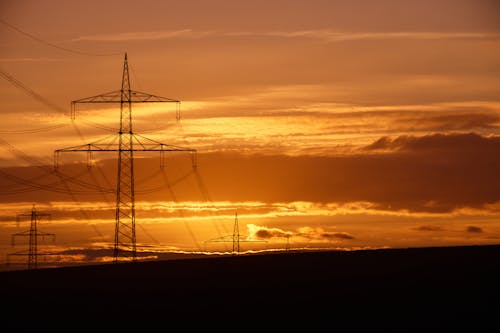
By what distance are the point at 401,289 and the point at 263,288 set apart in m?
7.98

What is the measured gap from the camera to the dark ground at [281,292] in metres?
49.6

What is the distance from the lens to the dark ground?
4956 cm

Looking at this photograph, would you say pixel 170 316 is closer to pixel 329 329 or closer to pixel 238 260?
pixel 329 329

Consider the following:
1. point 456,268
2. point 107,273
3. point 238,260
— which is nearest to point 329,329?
point 456,268

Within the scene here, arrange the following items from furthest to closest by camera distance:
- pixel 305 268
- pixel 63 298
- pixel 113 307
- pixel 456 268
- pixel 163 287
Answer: pixel 305 268, pixel 456 268, pixel 163 287, pixel 63 298, pixel 113 307

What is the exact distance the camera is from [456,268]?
6994cm

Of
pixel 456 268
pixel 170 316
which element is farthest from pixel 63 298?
pixel 456 268

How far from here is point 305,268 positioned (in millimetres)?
75500

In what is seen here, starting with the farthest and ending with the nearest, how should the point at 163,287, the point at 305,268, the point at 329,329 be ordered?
the point at 305,268 < the point at 163,287 < the point at 329,329

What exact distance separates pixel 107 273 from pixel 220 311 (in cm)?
2398

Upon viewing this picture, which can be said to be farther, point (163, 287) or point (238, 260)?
point (238, 260)

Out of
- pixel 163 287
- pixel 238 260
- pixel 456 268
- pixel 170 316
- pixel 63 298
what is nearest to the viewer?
pixel 170 316

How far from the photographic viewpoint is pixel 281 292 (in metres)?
59.4

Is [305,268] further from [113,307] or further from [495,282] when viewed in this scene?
[113,307]
